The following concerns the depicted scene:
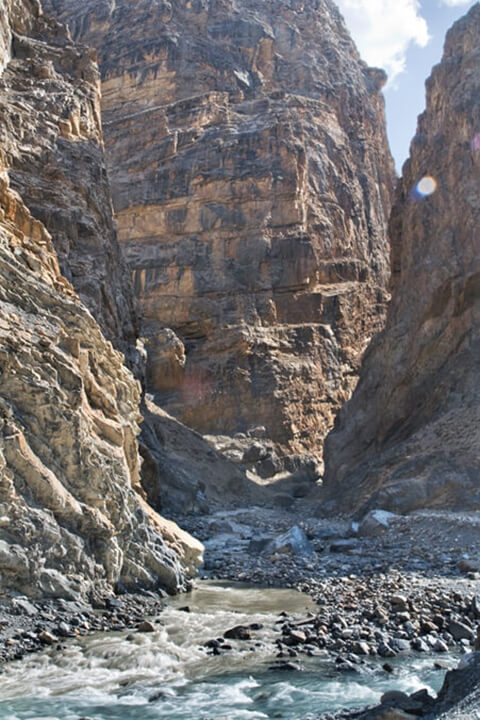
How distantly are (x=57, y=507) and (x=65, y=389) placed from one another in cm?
273

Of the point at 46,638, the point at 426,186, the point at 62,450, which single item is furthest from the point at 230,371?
the point at 46,638

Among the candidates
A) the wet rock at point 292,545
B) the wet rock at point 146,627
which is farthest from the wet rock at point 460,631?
the wet rock at point 292,545

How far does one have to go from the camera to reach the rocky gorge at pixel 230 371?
11.1 m

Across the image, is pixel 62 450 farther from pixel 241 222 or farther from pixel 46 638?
pixel 241 222

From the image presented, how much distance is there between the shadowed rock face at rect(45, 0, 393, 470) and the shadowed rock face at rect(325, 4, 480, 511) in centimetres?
2127

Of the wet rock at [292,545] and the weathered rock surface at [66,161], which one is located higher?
the weathered rock surface at [66,161]

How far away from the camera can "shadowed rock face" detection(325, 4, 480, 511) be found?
2816cm

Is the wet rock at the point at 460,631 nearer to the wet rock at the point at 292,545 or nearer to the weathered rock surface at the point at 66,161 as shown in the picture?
the wet rock at the point at 292,545

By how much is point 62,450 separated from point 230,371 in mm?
50884

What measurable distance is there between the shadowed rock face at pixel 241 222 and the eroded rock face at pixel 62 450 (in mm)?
43161

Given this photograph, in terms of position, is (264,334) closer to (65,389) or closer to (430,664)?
(65,389)

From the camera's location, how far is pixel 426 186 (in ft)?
136

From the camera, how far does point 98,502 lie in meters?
14.6

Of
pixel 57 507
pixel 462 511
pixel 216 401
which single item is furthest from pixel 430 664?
pixel 216 401
